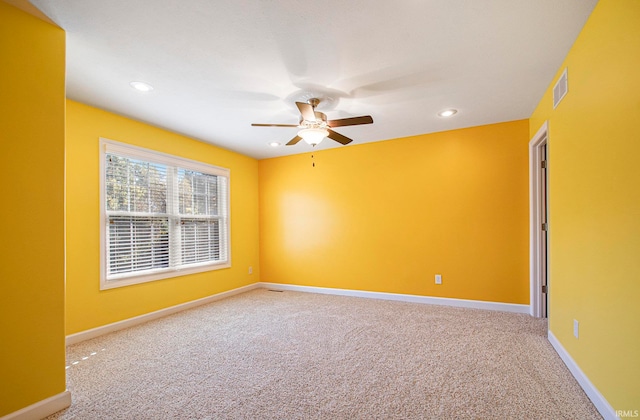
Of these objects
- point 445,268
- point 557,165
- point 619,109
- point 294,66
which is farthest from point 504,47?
point 445,268

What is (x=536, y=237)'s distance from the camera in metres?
3.44

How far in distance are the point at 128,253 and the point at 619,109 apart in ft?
14.8

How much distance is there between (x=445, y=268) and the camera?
408 centimetres

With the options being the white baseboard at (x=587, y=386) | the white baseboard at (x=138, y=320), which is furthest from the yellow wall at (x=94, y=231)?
the white baseboard at (x=587, y=386)

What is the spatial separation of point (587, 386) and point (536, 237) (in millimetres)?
1954

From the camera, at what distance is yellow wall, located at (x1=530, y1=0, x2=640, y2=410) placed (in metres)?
1.44

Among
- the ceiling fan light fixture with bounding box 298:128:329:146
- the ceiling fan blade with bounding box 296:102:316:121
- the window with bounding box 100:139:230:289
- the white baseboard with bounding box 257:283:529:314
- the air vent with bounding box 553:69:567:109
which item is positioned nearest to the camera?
the air vent with bounding box 553:69:567:109

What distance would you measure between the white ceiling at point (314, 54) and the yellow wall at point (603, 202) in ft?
1.10

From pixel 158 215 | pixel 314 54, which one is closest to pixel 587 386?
pixel 314 54

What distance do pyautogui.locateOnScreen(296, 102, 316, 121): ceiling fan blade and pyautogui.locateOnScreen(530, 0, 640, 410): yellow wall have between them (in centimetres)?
195

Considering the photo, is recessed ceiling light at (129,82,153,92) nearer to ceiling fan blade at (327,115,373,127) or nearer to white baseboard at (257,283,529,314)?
ceiling fan blade at (327,115,373,127)

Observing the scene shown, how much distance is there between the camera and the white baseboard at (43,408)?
5.49 feet

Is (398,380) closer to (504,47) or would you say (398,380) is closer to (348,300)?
(348,300)

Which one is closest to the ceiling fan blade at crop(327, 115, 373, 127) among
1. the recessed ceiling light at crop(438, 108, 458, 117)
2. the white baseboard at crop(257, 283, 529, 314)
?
the recessed ceiling light at crop(438, 108, 458, 117)
